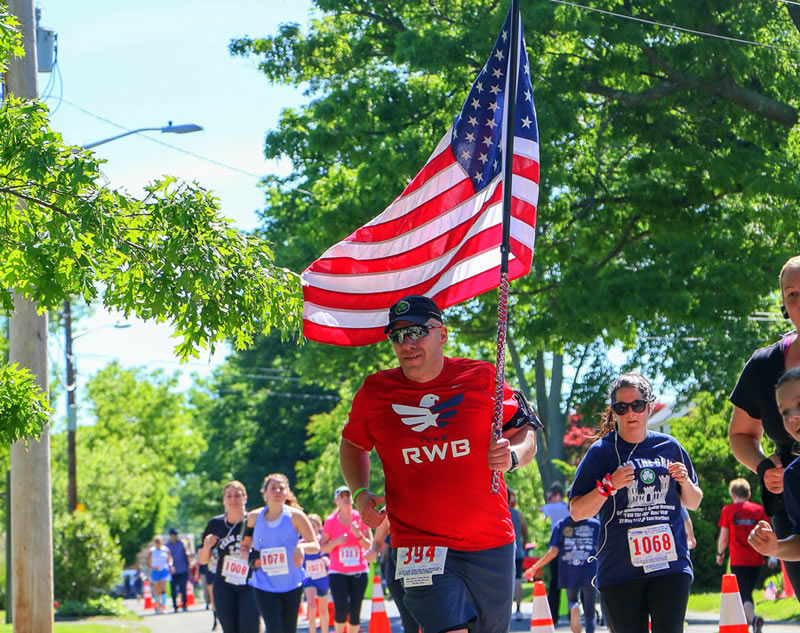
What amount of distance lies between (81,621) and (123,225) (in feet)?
64.2

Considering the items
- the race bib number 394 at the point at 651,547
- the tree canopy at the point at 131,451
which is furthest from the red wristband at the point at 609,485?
the tree canopy at the point at 131,451

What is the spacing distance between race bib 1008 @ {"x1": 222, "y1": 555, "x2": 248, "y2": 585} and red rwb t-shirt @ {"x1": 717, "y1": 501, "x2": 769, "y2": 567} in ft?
19.4

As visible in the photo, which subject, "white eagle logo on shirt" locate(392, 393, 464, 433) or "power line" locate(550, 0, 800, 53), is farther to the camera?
"power line" locate(550, 0, 800, 53)

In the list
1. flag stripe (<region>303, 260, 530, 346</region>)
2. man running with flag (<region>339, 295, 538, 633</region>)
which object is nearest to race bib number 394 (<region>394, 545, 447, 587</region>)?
man running with flag (<region>339, 295, 538, 633</region>)

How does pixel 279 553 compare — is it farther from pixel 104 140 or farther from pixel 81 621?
pixel 81 621

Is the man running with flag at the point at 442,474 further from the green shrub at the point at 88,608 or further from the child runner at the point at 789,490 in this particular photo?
the green shrub at the point at 88,608

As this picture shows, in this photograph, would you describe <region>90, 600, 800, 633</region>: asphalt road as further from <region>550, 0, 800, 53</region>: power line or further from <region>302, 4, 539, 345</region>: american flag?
<region>302, 4, 539, 345</region>: american flag

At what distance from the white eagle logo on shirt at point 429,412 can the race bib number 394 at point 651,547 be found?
1.67m

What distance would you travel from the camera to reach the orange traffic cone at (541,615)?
9359 millimetres

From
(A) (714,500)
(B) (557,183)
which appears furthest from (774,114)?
(A) (714,500)

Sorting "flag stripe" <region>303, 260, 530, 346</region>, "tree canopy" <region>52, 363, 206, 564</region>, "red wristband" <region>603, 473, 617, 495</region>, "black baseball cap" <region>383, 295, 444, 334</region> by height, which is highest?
"tree canopy" <region>52, 363, 206, 564</region>

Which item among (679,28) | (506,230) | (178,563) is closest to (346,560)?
(679,28)

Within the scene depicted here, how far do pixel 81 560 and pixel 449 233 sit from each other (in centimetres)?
2381

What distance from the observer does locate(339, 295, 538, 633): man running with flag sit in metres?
6.07
